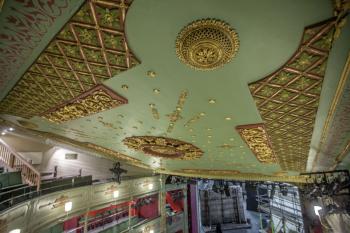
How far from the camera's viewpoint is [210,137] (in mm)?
4340

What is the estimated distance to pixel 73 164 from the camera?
11.6 m

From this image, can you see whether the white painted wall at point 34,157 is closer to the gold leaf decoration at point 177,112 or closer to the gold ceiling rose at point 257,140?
the gold leaf decoration at point 177,112

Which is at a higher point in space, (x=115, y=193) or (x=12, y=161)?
(x=12, y=161)

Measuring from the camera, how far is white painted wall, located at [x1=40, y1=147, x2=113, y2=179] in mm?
11195

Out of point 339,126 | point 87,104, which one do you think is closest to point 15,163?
point 87,104

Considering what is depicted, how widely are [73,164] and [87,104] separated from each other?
984 cm

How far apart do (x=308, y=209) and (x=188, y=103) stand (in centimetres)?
1240

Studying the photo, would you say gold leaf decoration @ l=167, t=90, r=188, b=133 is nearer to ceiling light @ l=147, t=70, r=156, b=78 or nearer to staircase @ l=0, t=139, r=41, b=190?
ceiling light @ l=147, t=70, r=156, b=78

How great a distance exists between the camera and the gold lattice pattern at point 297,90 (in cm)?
155

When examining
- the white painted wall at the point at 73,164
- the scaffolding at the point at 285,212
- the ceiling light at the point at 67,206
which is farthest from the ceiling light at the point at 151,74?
the scaffolding at the point at 285,212

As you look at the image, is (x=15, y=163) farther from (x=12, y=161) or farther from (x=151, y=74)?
(x=151, y=74)

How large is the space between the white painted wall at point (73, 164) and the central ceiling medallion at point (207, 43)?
37.2ft

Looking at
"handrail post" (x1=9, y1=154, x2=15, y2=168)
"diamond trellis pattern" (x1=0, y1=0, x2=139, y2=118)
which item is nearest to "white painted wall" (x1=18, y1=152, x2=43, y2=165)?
"handrail post" (x1=9, y1=154, x2=15, y2=168)

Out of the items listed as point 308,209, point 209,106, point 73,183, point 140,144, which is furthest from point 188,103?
point 308,209
